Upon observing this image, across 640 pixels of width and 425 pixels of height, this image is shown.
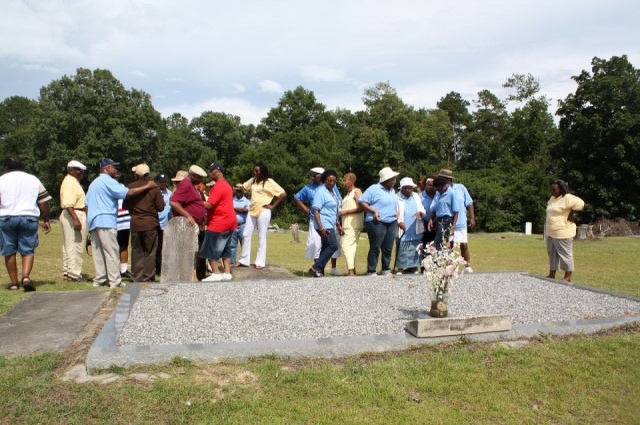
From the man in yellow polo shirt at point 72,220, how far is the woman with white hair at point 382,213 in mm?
4808

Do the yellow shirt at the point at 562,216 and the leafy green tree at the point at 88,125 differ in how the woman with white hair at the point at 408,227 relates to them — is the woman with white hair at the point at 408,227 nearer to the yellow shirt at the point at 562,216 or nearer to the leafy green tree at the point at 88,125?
the yellow shirt at the point at 562,216

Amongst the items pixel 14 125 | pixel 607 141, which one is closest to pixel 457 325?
pixel 607 141

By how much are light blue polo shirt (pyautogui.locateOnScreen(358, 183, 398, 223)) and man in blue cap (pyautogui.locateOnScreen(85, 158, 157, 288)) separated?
3765 millimetres

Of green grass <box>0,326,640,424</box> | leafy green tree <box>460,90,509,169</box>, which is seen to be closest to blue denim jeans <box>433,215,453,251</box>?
green grass <box>0,326,640,424</box>

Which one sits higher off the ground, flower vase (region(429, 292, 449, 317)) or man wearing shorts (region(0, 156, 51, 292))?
man wearing shorts (region(0, 156, 51, 292))

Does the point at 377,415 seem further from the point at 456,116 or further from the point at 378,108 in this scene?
the point at 456,116

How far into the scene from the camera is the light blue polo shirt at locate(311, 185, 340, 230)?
8.73 metres

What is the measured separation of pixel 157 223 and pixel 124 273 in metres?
1.39

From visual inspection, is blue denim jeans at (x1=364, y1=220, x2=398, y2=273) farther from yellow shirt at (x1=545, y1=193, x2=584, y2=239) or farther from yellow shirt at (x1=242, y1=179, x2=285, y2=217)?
yellow shirt at (x1=545, y1=193, x2=584, y2=239)

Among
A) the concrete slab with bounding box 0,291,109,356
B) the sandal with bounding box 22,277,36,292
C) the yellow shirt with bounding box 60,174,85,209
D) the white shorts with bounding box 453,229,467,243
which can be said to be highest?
the yellow shirt with bounding box 60,174,85,209

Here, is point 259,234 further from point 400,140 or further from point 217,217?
point 400,140

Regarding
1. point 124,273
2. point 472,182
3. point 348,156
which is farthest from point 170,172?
point 124,273

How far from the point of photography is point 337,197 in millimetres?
9336

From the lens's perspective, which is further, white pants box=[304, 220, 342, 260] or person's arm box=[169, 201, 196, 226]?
white pants box=[304, 220, 342, 260]
